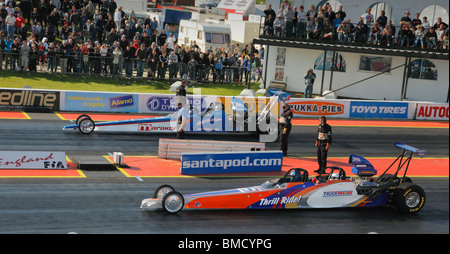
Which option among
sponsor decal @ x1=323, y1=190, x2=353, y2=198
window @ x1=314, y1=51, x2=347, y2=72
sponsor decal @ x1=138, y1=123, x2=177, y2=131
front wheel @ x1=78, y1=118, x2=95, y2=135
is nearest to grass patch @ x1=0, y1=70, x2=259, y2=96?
window @ x1=314, y1=51, x2=347, y2=72

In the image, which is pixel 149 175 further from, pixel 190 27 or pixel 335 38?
pixel 190 27

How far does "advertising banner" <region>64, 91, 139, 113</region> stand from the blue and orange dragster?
1216 centimetres

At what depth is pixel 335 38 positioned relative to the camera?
103 feet

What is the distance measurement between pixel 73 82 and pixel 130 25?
516 cm

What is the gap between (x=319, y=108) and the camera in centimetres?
2697

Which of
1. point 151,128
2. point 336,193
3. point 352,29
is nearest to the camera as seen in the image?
point 336,193

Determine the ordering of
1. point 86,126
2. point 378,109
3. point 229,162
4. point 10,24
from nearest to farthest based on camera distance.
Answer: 1. point 229,162
2. point 86,126
3. point 378,109
4. point 10,24

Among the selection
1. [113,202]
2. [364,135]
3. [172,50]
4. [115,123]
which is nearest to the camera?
[113,202]

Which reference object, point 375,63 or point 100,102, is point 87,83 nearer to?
point 100,102

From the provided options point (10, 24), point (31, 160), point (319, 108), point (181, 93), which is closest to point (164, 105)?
point (181, 93)

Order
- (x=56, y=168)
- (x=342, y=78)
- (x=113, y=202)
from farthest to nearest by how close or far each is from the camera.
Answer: (x=342, y=78)
(x=56, y=168)
(x=113, y=202)

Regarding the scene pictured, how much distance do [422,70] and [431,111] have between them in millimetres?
5277

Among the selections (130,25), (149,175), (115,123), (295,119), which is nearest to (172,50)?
(130,25)

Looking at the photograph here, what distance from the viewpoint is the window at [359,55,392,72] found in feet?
109
